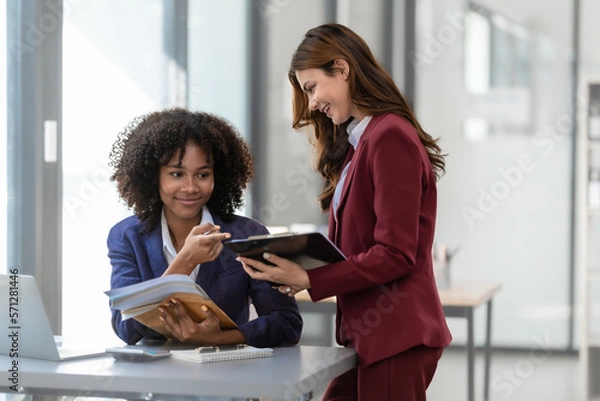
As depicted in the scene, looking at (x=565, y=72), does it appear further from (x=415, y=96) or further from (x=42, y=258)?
(x=42, y=258)

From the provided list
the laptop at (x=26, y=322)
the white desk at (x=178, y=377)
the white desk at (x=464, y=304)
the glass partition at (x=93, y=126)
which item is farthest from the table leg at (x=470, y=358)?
the laptop at (x=26, y=322)

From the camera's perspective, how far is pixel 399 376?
7.18ft

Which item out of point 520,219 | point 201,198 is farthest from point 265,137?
point 201,198

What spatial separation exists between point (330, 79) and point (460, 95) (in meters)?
4.50

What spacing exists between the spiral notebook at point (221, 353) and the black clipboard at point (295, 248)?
0.21m

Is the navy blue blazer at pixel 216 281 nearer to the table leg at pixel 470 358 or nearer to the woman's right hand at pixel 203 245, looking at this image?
the woman's right hand at pixel 203 245

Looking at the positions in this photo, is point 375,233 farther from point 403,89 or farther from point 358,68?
point 403,89

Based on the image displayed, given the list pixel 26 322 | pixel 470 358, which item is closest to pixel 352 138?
pixel 26 322

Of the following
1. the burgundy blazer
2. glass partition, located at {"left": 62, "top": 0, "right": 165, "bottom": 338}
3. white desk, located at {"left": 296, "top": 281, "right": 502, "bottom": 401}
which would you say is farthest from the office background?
the burgundy blazer

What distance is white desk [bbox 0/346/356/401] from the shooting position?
187 cm

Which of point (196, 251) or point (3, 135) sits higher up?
point (3, 135)

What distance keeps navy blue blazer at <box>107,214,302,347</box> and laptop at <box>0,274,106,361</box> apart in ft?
0.78

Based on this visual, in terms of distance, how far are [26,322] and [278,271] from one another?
59 centimetres

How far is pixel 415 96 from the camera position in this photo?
6.68 meters
